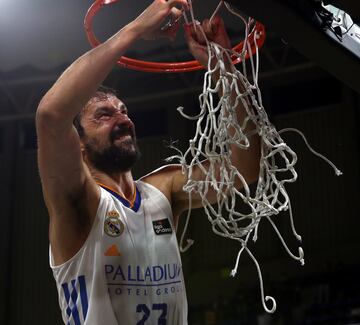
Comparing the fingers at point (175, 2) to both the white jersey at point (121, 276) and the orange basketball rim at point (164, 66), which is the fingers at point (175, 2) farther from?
the white jersey at point (121, 276)

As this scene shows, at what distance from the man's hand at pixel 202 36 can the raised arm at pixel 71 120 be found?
0.47ft

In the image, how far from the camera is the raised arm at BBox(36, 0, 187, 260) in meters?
1.45

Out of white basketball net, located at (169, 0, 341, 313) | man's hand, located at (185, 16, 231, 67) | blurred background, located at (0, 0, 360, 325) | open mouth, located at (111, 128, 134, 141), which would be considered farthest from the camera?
blurred background, located at (0, 0, 360, 325)

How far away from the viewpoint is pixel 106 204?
1685 millimetres

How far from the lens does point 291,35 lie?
1331mm

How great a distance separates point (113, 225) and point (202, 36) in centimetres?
57

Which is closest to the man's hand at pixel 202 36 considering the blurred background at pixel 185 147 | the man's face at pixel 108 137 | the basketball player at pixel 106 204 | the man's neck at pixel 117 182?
the basketball player at pixel 106 204

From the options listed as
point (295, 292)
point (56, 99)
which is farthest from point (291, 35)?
point (295, 292)

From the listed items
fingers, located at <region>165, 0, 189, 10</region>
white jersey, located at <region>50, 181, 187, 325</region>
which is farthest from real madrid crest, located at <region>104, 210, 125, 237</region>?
fingers, located at <region>165, 0, 189, 10</region>

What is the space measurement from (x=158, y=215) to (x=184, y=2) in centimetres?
61

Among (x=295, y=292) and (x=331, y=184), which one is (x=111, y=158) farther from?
(x=331, y=184)

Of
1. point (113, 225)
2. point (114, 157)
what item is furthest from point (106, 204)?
point (114, 157)

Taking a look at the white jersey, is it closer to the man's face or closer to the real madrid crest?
the real madrid crest

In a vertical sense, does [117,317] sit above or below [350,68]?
below
